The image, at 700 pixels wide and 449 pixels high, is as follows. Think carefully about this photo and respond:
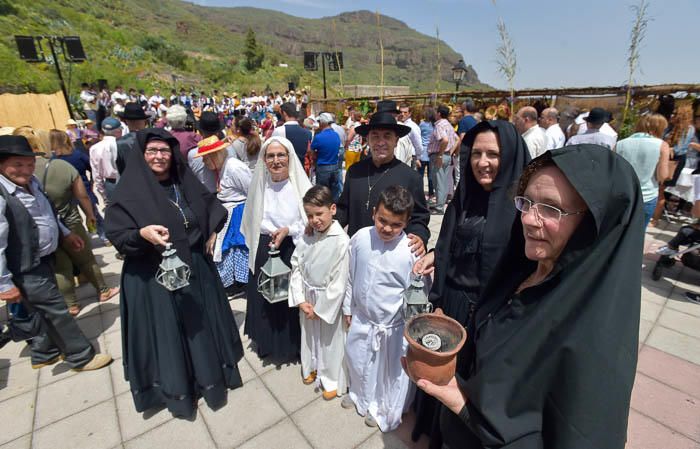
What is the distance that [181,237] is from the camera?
2371mm

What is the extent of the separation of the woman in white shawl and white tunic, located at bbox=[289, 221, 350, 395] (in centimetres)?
27

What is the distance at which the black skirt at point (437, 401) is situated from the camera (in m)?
1.98

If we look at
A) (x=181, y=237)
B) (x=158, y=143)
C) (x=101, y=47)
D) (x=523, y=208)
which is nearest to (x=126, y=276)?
(x=181, y=237)

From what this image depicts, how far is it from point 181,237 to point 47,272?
→ 1559 mm

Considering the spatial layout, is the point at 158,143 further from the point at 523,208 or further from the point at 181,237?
the point at 523,208

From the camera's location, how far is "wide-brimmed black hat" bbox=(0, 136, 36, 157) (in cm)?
259

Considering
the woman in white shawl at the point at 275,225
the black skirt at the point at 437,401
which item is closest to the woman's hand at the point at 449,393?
the black skirt at the point at 437,401

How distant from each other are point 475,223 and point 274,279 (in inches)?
59.2

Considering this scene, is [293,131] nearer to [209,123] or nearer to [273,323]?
[209,123]

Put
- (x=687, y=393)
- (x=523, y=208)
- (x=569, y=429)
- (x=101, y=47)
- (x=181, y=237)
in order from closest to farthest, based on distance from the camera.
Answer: (x=569, y=429)
(x=523, y=208)
(x=181, y=237)
(x=687, y=393)
(x=101, y=47)

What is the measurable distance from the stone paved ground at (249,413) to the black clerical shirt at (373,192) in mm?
1544

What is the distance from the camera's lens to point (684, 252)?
14.4 feet

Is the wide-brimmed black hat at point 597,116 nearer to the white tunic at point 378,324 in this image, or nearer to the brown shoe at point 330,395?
the white tunic at point 378,324

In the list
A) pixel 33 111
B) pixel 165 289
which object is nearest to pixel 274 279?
pixel 165 289
